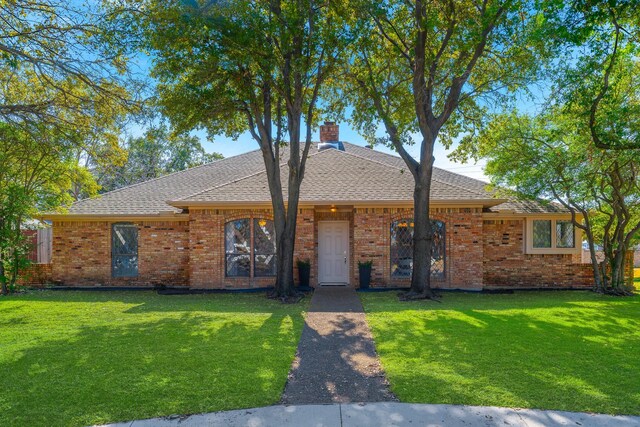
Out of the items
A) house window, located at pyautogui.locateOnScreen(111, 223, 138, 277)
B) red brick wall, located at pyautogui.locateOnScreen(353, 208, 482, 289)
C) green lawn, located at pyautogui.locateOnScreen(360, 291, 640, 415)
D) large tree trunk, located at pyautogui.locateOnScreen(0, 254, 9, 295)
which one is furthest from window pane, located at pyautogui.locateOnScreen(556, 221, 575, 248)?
large tree trunk, located at pyautogui.locateOnScreen(0, 254, 9, 295)

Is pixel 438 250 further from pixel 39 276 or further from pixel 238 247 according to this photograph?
pixel 39 276

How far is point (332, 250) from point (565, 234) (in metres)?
7.78

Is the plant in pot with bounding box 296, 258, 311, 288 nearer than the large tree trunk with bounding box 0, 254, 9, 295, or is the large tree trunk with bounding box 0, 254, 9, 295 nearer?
the large tree trunk with bounding box 0, 254, 9, 295

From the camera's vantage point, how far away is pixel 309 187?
13.1 metres

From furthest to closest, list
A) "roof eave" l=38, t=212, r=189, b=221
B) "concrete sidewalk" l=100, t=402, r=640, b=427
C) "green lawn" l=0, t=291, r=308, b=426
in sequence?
"roof eave" l=38, t=212, r=189, b=221 → "green lawn" l=0, t=291, r=308, b=426 → "concrete sidewalk" l=100, t=402, r=640, b=427

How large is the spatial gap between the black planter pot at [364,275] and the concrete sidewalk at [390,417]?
821 cm

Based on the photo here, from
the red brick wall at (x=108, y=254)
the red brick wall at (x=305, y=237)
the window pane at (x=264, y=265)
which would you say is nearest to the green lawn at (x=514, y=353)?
the red brick wall at (x=305, y=237)

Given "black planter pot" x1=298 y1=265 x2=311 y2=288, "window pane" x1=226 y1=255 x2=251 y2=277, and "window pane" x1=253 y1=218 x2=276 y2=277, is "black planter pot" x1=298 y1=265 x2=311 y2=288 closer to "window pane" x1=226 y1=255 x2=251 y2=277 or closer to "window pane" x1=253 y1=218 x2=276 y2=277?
"window pane" x1=253 y1=218 x2=276 y2=277

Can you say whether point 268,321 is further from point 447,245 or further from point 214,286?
point 447,245

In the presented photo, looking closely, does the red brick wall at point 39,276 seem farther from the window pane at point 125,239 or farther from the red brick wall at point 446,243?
the red brick wall at point 446,243

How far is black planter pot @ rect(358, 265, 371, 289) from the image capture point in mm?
12328

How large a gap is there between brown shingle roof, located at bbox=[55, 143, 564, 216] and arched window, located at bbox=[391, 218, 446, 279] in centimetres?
98

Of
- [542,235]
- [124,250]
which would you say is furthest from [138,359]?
[542,235]

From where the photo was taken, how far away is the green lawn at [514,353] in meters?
4.36
